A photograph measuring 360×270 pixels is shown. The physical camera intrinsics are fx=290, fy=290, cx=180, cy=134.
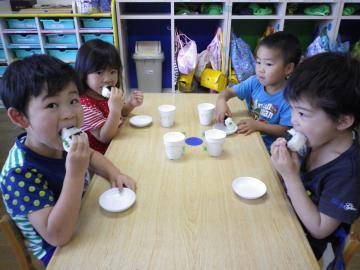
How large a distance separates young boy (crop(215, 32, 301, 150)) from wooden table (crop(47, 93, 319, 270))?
1.08ft

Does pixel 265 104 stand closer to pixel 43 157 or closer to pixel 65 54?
pixel 43 157

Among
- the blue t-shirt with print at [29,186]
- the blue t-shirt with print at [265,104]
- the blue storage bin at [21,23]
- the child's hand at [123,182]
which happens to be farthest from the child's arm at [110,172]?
the blue storage bin at [21,23]

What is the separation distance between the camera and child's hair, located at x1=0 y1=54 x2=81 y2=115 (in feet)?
2.66

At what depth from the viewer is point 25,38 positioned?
299 centimetres

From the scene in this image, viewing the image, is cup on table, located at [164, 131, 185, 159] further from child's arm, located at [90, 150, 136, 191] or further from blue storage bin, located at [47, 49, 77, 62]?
blue storage bin, located at [47, 49, 77, 62]

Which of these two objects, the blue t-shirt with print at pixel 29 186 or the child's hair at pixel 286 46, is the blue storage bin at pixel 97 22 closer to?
the child's hair at pixel 286 46

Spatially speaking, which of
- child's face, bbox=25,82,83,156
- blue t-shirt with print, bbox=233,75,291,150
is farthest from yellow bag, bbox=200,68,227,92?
child's face, bbox=25,82,83,156

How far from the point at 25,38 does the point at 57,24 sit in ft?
1.31

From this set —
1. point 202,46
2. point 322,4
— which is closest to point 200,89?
point 202,46

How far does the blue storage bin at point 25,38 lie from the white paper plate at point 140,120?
2.20 m

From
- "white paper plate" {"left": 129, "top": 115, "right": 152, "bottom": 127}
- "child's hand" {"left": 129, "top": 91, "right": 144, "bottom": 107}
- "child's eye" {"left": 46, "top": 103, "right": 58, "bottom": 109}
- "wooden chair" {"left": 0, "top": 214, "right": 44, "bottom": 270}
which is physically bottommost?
"wooden chair" {"left": 0, "top": 214, "right": 44, "bottom": 270}

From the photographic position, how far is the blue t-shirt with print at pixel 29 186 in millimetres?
757

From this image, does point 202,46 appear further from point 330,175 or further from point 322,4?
point 330,175

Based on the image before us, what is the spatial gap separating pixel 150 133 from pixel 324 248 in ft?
2.57
